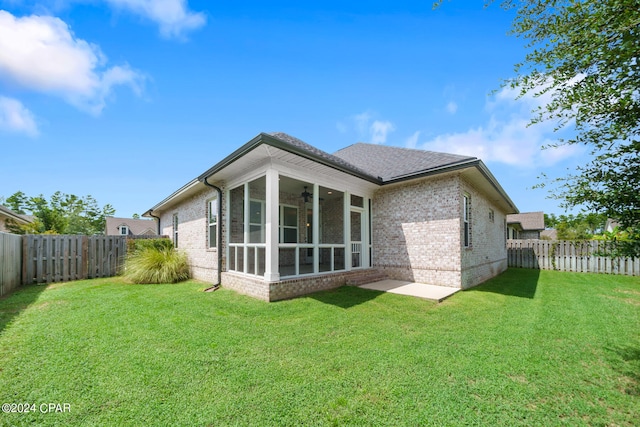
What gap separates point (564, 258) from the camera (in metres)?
12.4

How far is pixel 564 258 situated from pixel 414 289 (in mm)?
11049

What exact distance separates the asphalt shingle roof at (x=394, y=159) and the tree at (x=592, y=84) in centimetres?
388

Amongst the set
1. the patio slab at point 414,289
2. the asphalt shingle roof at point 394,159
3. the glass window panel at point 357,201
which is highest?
the asphalt shingle roof at point 394,159

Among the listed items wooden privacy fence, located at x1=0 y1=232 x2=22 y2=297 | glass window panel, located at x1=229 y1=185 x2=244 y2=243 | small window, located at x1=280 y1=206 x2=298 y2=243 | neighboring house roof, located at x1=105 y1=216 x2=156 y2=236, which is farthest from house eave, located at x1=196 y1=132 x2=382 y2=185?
neighboring house roof, located at x1=105 y1=216 x2=156 y2=236

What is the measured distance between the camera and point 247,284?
636 centimetres

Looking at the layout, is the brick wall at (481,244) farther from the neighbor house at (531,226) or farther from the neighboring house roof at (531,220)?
the neighbor house at (531,226)

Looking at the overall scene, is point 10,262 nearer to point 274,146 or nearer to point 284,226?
point 284,226

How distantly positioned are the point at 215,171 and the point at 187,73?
127 inches

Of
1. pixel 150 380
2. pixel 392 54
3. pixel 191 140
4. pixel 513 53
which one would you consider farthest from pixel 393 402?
pixel 191 140

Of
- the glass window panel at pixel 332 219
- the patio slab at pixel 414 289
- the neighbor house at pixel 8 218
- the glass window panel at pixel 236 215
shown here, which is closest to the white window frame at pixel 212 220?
the glass window panel at pixel 236 215

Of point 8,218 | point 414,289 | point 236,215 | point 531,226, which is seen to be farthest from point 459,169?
point 531,226

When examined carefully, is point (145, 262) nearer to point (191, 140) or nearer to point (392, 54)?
point (191, 140)

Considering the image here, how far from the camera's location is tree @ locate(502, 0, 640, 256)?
2.39 metres

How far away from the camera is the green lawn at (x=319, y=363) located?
2.19 m
